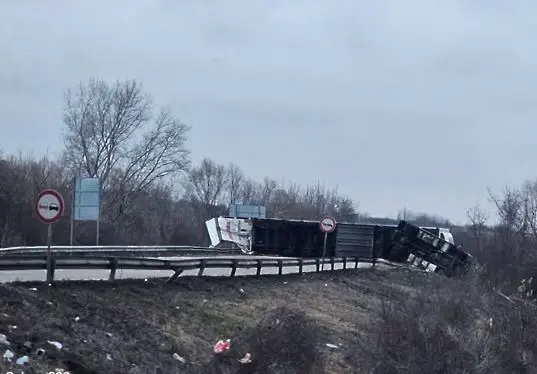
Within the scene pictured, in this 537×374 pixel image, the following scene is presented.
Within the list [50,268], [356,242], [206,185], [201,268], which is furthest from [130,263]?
[206,185]

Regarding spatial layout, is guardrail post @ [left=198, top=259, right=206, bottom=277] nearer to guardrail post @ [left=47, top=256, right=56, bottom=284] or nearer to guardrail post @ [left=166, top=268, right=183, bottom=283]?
guardrail post @ [left=166, top=268, right=183, bottom=283]

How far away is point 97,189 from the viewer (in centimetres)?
3750

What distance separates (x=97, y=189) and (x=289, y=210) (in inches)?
3482

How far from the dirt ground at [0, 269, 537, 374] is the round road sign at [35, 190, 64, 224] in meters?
1.42

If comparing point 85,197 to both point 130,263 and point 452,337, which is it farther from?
point 452,337

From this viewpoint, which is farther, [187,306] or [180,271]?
[180,271]

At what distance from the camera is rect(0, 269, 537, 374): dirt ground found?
42.7 ft

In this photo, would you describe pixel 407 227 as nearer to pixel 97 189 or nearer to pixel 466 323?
pixel 97 189

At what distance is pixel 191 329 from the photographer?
18.0 metres

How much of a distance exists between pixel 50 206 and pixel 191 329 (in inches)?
153

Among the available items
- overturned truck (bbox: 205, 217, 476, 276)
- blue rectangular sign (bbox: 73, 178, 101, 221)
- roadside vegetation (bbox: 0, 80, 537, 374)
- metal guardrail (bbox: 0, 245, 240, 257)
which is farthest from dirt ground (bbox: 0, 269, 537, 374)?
overturned truck (bbox: 205, 217, 476, 276)

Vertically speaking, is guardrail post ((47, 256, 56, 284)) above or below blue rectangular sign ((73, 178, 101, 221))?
below

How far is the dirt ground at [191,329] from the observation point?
1302 cm

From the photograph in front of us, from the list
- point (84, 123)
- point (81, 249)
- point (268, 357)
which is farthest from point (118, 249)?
point (84, 123)
